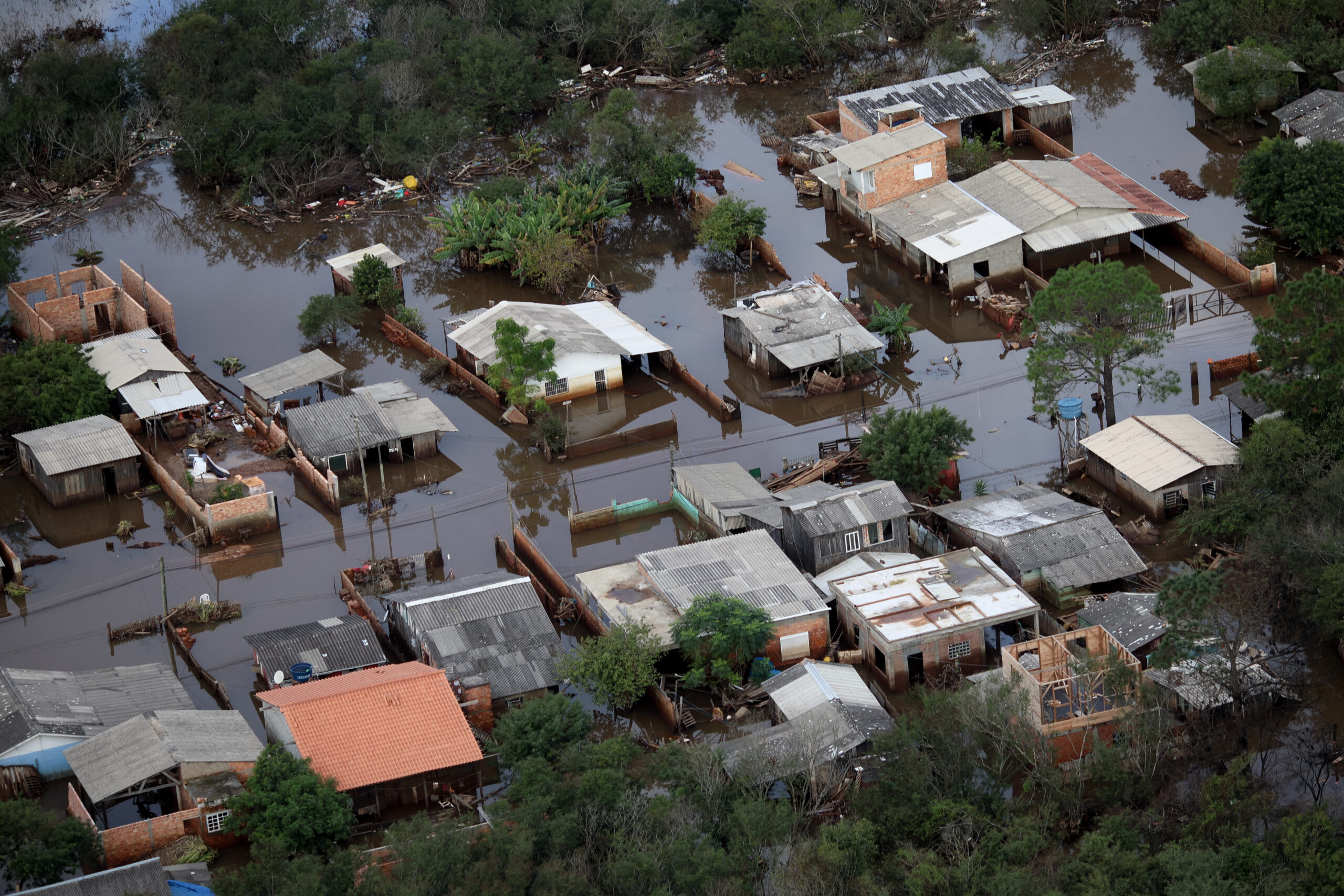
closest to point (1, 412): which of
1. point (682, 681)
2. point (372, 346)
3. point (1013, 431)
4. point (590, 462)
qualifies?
point (372, 346)

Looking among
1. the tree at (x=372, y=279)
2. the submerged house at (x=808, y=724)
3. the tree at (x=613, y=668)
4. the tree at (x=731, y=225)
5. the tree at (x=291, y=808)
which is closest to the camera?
the tree at (x=291, y=808)

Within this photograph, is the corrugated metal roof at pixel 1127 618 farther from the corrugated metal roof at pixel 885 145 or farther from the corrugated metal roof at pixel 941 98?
the corrugated metal roof at pixel 941 98

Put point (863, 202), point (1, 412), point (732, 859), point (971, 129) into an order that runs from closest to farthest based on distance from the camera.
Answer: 1. point (732, 859)
2. point (1, 412)
3. point (863, 202)
4. point (971, 129)

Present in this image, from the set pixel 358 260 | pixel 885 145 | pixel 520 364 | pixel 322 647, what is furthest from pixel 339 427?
pixel 885 145

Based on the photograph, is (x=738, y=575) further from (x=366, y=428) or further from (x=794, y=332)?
(x=794, y=332)

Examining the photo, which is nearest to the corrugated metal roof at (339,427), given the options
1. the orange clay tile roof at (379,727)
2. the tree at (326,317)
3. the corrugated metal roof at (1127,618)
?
the tree at (326,317)

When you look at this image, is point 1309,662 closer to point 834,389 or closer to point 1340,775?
point 1340,775
